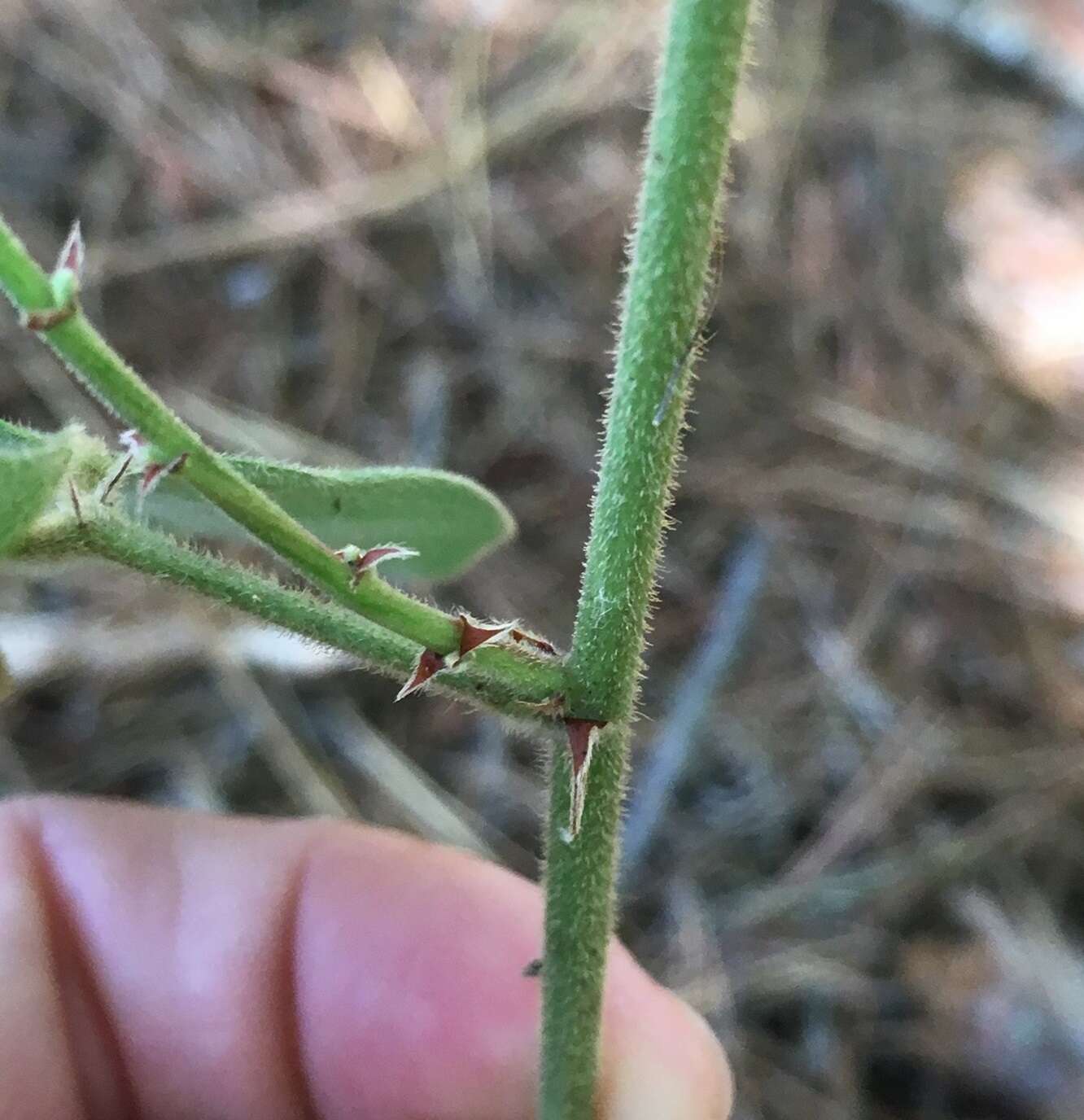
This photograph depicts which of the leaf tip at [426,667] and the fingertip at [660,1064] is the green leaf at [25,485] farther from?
the fingertip at [660,1064]

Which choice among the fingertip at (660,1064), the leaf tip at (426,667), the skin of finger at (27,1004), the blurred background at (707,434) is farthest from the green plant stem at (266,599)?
the blurred background at (707,434)

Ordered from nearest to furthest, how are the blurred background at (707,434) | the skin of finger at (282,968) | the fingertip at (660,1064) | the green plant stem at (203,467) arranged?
the green plant stem at (203,467) → the fingertip at (660,1064) → the skin of finger at (282,968) → the blurred background at (707,434)

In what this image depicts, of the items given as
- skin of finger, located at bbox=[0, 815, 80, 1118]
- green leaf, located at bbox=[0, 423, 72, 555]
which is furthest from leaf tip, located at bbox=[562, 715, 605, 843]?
skin of finger, located at bbox=[0, 815, 80, 1118]

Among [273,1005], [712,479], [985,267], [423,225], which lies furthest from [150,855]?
[985,267]

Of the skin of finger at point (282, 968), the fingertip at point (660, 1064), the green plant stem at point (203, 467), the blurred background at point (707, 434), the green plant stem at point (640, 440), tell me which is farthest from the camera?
the blurred background at point (707, 434)

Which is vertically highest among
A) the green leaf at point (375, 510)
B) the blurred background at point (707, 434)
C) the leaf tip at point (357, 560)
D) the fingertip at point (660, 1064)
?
the blurred background at point (707, 434)

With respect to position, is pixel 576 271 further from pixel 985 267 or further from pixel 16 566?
pixel 16 566

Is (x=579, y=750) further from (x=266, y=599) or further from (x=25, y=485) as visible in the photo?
(x=25, y=485)
